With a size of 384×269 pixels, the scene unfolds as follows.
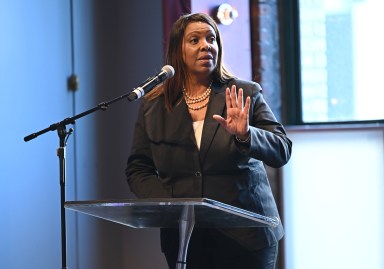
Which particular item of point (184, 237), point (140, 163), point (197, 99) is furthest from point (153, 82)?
point (184, 237)

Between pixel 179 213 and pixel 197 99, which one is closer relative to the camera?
pixel 179 213

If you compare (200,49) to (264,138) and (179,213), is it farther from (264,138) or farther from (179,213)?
(179,213)

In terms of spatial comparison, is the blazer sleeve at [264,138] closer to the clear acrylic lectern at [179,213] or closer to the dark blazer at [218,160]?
the dark blazer at [218,160]

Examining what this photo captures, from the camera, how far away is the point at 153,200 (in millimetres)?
1737

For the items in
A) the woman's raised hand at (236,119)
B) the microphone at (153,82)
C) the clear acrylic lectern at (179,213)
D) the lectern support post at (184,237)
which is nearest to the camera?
the clear acrylic lectern at (179,213)

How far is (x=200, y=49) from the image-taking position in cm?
238

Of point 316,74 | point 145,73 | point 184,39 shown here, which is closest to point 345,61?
point 316,74

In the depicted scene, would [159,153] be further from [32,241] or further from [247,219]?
[32,241]

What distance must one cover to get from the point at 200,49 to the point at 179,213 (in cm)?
72

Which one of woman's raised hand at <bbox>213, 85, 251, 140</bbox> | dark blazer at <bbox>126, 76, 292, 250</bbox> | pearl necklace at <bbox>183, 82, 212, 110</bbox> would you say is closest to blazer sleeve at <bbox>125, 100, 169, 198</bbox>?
dark blazer at <bbox>126, 76, 292, 250</bbox>

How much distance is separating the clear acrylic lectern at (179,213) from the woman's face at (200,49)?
0.55 m

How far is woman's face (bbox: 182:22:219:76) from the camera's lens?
2.37 metres

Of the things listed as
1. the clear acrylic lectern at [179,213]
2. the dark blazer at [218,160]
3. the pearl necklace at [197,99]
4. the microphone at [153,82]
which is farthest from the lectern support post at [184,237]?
the pearl necklace at [197,99]

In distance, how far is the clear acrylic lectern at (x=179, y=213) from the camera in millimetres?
1708
